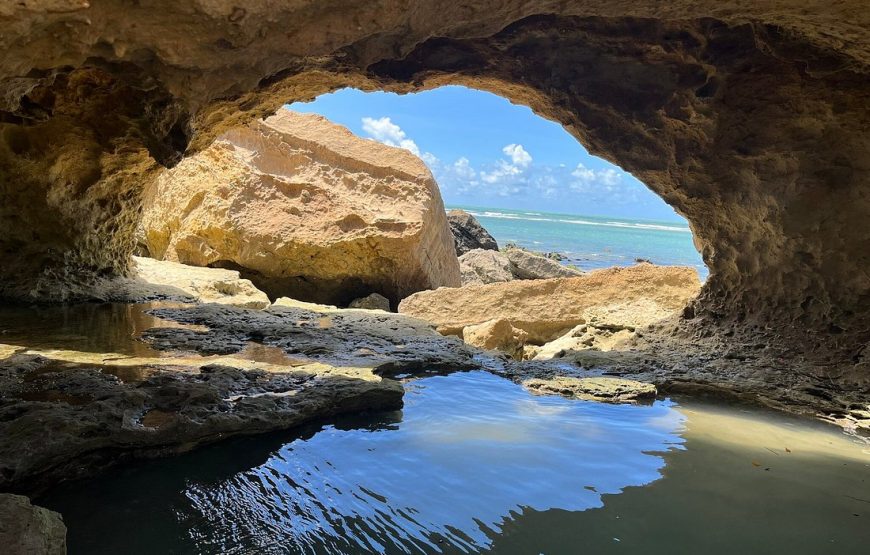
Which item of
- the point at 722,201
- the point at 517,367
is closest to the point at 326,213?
the point at 517,367

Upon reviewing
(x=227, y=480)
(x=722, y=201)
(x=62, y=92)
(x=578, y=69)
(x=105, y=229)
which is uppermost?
(x=578, y=69)

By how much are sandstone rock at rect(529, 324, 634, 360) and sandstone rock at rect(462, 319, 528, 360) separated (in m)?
0.26

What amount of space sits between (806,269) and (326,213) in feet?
21.7

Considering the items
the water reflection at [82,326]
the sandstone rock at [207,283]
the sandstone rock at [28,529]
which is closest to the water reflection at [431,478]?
the sandstone rock at [28,529]

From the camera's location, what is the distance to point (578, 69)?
545 cm

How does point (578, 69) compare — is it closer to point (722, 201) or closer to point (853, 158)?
point (722, 201)

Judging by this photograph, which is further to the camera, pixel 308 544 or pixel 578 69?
pixel 578 69

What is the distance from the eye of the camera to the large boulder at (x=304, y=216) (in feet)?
29.0

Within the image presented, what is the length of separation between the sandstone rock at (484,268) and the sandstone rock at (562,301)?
5.50 metres

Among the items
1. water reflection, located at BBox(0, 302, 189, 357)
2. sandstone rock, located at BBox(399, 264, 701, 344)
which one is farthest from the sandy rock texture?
water reflection, located at BBox(0, 302, 189, 357)

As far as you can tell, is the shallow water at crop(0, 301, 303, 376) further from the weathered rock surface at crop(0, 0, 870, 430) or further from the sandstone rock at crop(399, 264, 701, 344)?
the sandstone rock at crop(399, 264, 701, 344)

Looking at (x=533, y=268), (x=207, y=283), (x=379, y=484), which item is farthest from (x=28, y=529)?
(x=533, y=268)

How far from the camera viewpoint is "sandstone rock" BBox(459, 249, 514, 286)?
44.4 feet

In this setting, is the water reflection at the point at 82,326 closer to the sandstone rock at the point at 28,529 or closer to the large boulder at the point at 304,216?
the sandstone rock at the point at 28,529
